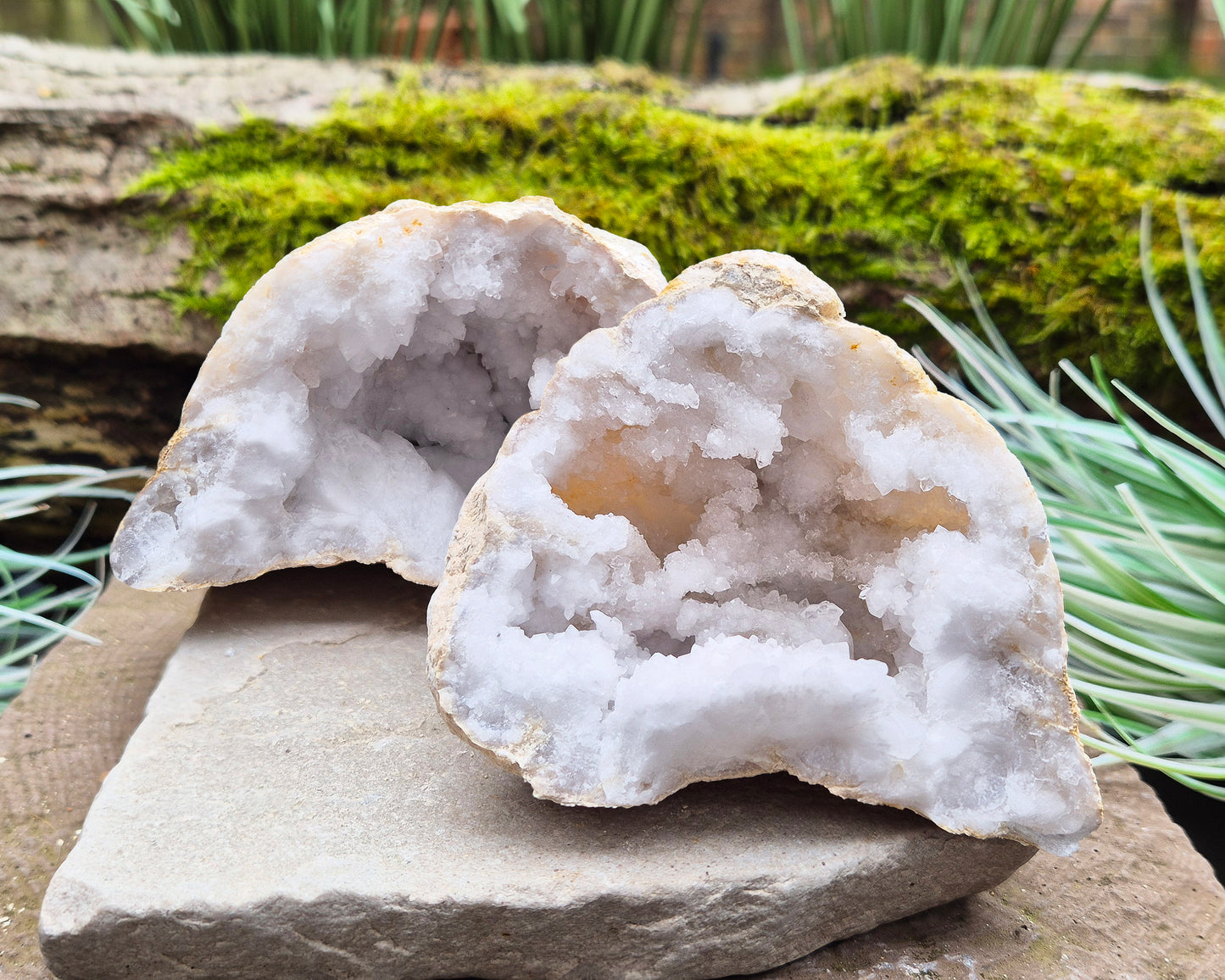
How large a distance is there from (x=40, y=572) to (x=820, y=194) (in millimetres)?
1389

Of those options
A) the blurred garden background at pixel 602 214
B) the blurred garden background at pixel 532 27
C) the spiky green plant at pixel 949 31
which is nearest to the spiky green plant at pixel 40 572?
the blurred garden background at pixel 602 214

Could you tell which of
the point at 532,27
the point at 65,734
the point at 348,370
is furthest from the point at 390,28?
the point at 65,734

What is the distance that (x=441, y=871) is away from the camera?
2.77 ft

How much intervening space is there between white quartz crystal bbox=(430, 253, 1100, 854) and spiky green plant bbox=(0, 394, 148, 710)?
717mm

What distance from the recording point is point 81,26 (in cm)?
276

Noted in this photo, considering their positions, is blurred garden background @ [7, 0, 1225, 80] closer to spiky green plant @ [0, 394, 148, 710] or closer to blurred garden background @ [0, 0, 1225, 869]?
blurred garden background @ [0, 0, 1225, 869]

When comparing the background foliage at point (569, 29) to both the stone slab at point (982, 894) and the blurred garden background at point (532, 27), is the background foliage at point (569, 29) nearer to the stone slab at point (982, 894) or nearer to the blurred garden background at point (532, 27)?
the blurred garden background at point (532, 27)

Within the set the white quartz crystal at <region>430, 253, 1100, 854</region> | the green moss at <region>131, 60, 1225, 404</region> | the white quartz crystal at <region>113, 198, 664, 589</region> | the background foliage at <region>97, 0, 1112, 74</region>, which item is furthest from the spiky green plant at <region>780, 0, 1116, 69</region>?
the white quartz crystal at <region>430, 253, 1100, 854</region>

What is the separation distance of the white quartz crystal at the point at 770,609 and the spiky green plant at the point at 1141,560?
0.83 feet

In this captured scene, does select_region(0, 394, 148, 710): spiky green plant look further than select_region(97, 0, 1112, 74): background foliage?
No

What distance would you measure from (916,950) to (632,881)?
0.29 m

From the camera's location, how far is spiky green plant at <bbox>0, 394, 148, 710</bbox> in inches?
57.2

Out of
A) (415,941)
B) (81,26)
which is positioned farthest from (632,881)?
(81,26)

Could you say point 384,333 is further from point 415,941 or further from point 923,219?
point 923,219
